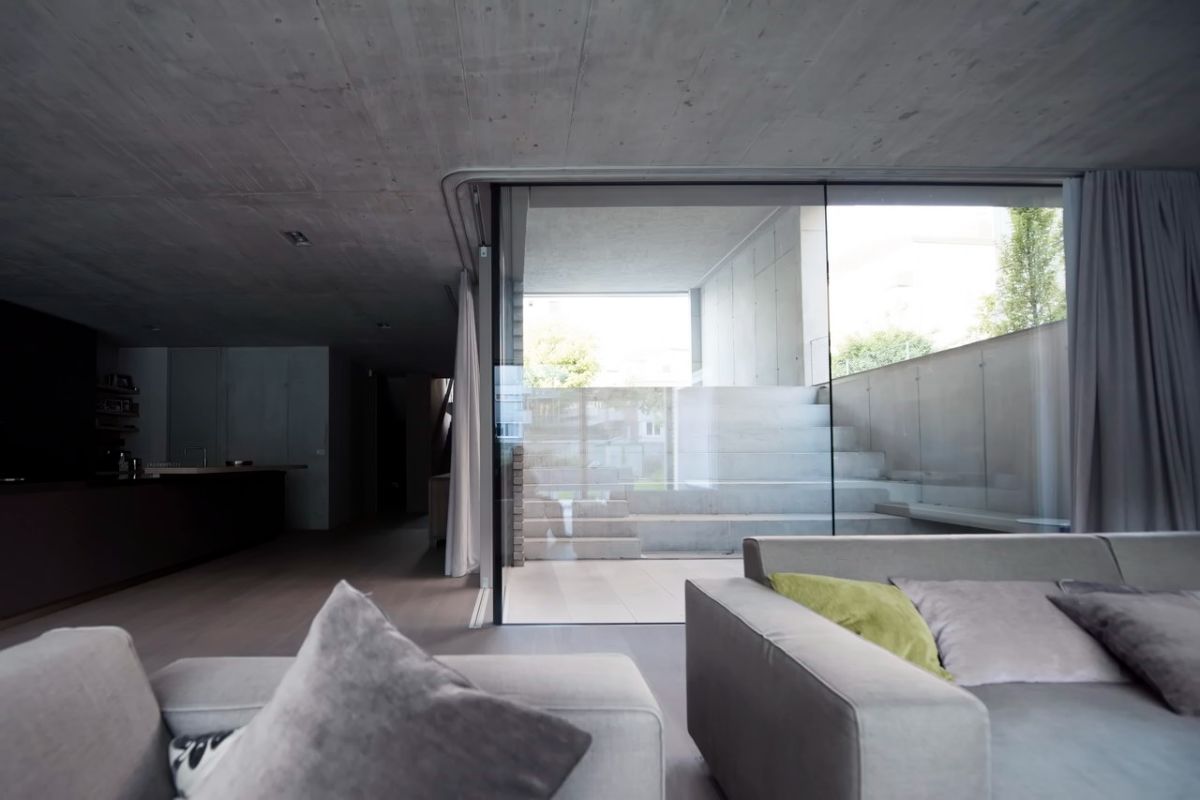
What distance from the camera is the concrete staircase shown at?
4.53 metres

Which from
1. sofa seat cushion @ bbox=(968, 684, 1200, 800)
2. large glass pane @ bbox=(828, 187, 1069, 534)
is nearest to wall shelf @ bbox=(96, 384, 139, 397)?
large glass pane @ bbox=(828, 187, 1069, 534)

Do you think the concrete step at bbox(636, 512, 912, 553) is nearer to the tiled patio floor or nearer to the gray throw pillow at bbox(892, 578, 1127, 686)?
the tiled patio floor

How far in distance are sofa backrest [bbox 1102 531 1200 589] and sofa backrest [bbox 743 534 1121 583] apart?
0.05 meters

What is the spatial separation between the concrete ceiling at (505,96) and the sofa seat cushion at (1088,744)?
245cm

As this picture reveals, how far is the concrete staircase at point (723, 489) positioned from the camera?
4.53m

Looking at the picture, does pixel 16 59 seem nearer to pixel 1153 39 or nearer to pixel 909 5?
pixel 909 5

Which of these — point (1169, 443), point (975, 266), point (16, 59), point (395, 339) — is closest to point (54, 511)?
point (16, 59)

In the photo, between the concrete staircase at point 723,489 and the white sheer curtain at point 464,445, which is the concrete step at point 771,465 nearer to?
the concrete staircase at point 723,489

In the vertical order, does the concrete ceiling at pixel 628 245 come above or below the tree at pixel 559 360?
above

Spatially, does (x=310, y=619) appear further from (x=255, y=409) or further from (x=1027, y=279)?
(x=255, y=409)

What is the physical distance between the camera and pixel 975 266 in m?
4.75

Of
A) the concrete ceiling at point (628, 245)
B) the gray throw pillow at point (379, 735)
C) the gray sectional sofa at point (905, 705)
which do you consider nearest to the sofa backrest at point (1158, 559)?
the gray sectional sofa at point (905, 705)

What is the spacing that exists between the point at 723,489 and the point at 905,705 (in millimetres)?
3204

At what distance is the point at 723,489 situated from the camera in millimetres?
4535
